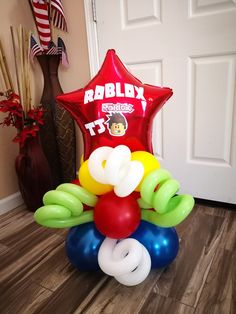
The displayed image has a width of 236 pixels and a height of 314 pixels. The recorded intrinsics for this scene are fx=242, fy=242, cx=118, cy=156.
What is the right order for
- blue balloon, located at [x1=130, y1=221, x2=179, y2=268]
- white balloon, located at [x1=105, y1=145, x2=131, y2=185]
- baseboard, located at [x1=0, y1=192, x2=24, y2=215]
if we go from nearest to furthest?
white balloon, located at [x1=105, y1=145, x2=131, y2=185] < blue balloon, located at [x1=130, y1=221, x2=179, y2=268] < baseboard, located at [x1=0, y1=192, x2=24, y2=215]

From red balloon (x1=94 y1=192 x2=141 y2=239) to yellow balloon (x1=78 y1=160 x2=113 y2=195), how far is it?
2 cm

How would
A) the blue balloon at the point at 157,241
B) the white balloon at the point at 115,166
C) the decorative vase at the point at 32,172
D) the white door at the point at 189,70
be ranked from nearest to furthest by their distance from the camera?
the white balloon at the point at 115,166 < the blue balloon at the point at 157,241 < the white door at the point at 189,70 < the decorative vase at the point at 32,172

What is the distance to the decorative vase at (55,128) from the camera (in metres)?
1.36

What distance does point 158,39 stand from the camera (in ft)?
3.84

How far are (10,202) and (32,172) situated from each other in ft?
0.90

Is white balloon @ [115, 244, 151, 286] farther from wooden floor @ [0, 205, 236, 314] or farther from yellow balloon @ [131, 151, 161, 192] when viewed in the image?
yellow balloon @ [131, 151, 161, 192]

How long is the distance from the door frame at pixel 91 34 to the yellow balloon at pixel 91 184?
78 centimetres

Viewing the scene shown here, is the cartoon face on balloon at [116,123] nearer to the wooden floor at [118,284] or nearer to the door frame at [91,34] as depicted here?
the wooden floor at [118,284]

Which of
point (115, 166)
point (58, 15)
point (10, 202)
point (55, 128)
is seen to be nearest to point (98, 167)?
point (115, 166)

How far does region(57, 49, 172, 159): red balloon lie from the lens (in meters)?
0.83

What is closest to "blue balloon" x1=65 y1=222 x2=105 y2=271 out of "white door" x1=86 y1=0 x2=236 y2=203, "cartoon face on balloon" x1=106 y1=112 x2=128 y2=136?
"cartoon face on balloon" x1=106 y1=112 x2=128 y2=136

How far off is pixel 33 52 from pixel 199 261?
127 cm

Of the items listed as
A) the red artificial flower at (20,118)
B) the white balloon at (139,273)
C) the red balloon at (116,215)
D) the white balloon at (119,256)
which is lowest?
the white balloon at (139,273)

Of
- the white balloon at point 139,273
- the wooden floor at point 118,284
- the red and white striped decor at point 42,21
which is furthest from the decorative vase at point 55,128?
the white balloon at point 139,273
